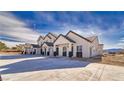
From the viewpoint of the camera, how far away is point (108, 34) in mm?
3861

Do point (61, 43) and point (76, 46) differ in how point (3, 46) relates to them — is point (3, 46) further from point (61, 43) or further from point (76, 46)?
point (76, 46)

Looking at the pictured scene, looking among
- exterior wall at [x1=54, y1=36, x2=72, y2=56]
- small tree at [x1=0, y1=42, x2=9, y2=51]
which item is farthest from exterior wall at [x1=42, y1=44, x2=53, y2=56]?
small tree at [x1=0, y1=42, x2=9, y2=51]

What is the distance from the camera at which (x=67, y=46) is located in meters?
4.20

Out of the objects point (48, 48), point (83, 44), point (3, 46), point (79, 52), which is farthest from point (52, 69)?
point (3, 46)

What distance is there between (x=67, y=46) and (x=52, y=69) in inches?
23.0

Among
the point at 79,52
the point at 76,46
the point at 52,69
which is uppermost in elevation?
the point at 76,46

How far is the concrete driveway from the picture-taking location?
371 centimetres

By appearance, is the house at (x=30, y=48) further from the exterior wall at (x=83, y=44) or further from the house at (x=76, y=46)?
the exterior wall at (x=83, y=44)

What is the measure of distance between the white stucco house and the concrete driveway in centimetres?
14

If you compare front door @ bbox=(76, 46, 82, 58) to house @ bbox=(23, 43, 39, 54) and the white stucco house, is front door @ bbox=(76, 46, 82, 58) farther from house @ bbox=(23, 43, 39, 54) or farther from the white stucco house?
house @ bbox=(23, 43, 39, 54)
